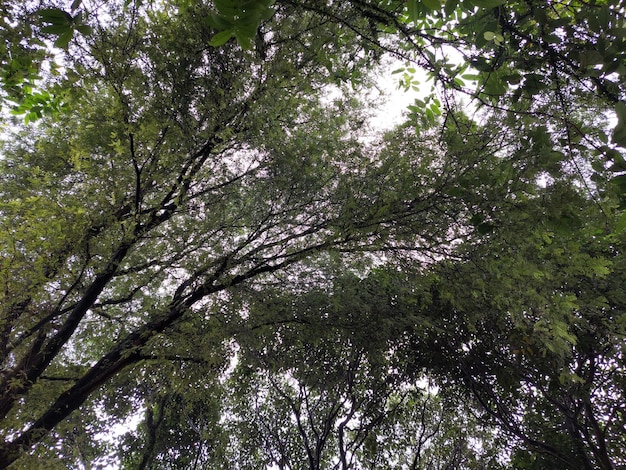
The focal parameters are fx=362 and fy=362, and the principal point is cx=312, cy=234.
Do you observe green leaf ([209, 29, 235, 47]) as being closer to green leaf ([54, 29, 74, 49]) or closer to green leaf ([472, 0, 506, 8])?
green leaf ([54, 29, 74, 49])

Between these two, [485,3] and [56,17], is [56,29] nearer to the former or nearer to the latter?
[56,17]

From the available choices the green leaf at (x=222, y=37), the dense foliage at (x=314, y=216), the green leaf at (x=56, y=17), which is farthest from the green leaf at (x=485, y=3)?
the green leaf at (x=56, y=17)

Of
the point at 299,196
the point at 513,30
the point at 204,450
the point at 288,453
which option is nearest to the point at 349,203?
the point at 299,196

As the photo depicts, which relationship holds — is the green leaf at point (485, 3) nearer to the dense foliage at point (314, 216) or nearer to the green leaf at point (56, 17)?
the dense foliage at point (314, 216)

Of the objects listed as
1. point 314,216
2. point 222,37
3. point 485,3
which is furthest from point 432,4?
point 314,216

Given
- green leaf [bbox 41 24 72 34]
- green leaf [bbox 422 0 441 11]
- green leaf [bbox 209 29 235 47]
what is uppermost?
green leaf [bbox 422 0 441 11]

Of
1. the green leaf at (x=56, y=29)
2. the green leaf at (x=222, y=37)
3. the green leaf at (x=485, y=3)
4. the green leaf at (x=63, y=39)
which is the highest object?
the green leaf at (x=485, y=3)

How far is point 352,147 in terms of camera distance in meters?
5.10

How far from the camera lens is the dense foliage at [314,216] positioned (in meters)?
2.04

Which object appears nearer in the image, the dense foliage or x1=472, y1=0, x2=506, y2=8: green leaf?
x1=472, y1=0, x2=506, y2=8: green leaf

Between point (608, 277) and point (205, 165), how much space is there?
612 cm

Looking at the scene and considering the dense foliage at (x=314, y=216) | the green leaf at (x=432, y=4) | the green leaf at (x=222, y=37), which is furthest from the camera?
the dense foliage at (x=314, y=216)

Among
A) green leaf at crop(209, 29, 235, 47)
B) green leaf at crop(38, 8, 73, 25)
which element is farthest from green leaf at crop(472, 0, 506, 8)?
green leaf at crop(38, 8, 73, 25)

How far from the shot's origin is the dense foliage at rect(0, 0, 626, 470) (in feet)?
6.70
